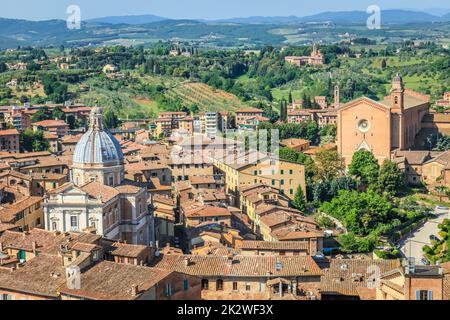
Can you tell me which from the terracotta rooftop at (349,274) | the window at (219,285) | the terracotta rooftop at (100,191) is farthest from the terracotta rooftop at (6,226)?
the terracotta rooftop at (349,274)

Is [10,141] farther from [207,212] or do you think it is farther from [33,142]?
[207,212]

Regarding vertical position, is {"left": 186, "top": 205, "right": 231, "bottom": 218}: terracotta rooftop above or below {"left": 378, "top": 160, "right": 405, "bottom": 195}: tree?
above

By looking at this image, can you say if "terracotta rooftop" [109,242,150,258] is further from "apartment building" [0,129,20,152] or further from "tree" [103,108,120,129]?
"tree" [103,108,120,129]

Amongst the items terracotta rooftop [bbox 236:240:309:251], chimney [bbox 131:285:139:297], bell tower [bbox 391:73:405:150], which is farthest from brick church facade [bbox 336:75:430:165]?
chimney [bbox 131:285:139:297]

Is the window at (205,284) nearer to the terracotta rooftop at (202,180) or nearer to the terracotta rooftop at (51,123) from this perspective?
the terracotta rooftop at (202,180)

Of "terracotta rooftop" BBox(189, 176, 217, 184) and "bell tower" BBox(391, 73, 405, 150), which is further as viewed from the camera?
"bell tower" BBox(391, 73, 405, 150)

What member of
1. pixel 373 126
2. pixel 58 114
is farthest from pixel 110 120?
pixel 373 126
